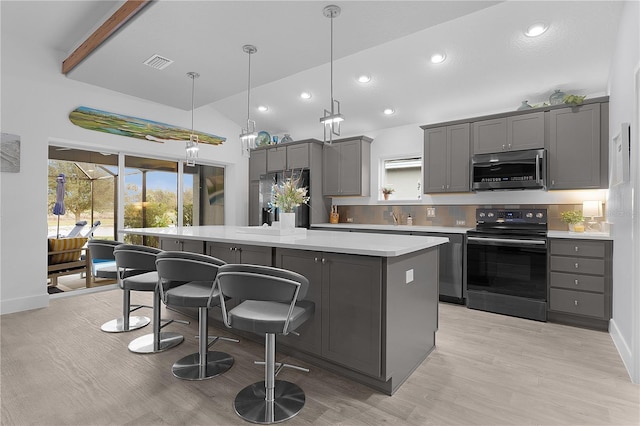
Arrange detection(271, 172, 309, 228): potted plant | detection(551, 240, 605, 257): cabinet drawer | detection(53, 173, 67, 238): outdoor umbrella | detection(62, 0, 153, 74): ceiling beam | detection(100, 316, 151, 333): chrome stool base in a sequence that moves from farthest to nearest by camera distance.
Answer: detection(53, 173, 67, 238): outdoor umbrella < detection(551, 240, 605, 257): cabinet drawer < detection(100, 316, 151, 333): chrome stool base < detection(271, 172, 309, 228): potted plant < detection(62, 0, 153, 74): ceiling beam

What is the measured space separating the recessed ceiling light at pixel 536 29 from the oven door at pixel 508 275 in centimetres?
212

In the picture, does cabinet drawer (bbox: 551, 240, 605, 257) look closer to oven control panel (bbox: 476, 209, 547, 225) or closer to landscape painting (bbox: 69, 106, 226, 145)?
oven control panel (bbox: 476, 209, 547, 225)

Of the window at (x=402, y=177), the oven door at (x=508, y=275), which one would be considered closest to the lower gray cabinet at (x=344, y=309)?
the oven door at (x=508, y=275)

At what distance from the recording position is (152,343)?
286 cm

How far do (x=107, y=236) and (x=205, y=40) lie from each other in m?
3.40

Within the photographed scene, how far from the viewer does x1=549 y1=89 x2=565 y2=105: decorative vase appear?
3832 millimetres

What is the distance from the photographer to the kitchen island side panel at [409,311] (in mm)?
2086

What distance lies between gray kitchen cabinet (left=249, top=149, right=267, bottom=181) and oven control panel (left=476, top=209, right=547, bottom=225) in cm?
394

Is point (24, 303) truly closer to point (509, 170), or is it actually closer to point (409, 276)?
point (409, 276)

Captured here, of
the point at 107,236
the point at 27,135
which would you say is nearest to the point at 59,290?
the point at 107,236

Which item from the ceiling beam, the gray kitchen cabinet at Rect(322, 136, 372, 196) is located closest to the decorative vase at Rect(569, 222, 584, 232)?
the gray kitchen cabinet at Rect(322, 136, 372, 196)

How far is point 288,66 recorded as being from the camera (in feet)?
12.0

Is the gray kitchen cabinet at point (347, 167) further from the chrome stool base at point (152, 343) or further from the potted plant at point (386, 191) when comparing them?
the chrome stool base at point (152, 343)

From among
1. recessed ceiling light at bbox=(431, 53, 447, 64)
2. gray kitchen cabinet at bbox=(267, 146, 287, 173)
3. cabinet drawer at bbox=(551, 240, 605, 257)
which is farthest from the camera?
gray kitchen cabinet at bbox=(267, 146, 287, 173)
